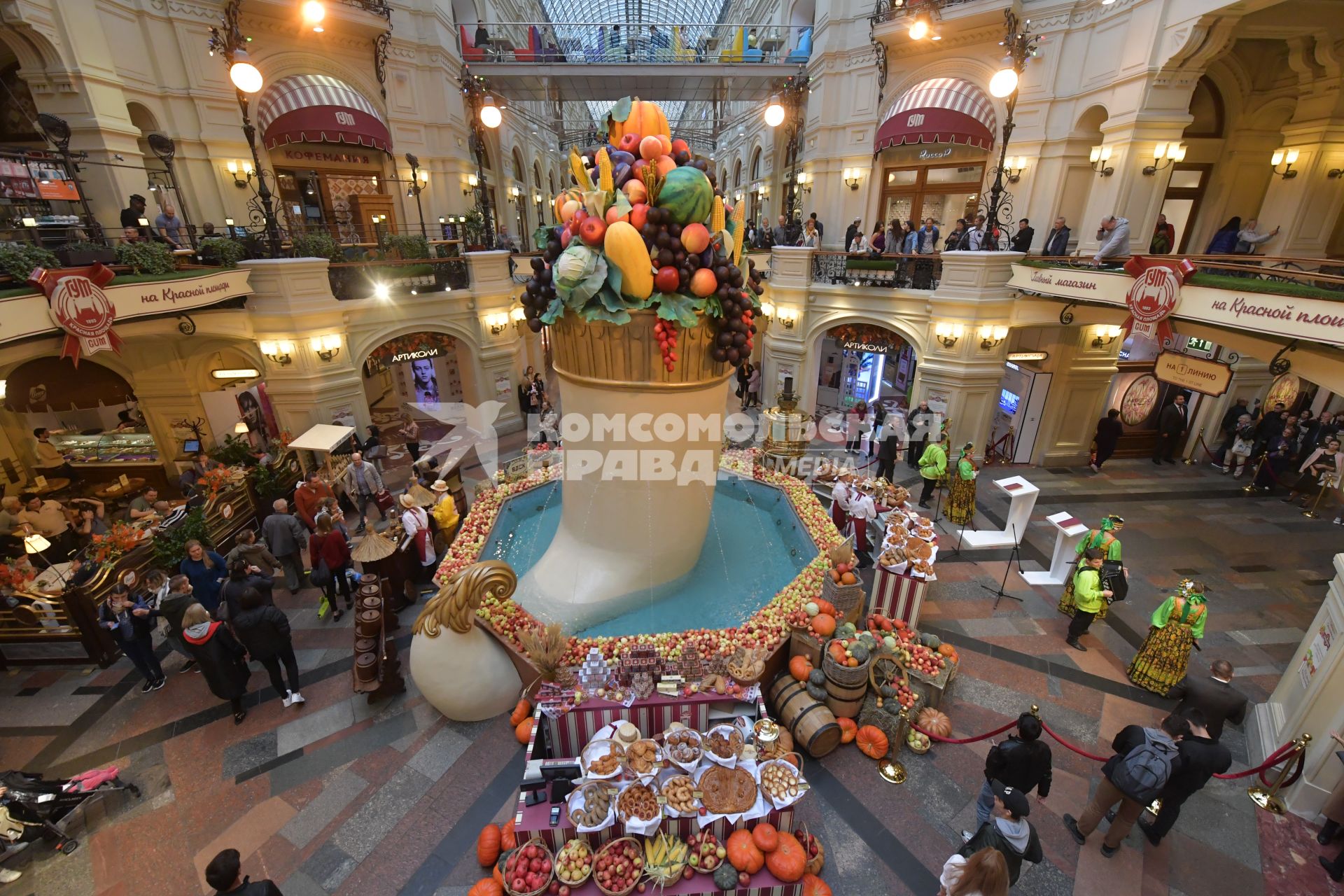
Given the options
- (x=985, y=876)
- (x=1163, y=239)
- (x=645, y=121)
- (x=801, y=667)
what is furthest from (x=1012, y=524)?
(x=645, y=121)

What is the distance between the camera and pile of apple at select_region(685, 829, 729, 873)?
146 inches

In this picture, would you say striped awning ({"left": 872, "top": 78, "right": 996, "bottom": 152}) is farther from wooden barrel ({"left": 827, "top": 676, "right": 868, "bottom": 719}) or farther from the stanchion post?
wooden barrel ({"left": 827, "top": 676, "right": 868, "bottom": 719})

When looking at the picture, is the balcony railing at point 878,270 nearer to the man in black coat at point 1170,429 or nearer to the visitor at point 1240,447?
the man in black coat at point 1170,429

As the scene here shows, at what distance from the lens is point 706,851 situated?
3748mm

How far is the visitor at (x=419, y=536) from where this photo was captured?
7113 millimetres

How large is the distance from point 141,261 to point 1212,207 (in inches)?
731

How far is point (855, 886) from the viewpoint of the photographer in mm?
3922

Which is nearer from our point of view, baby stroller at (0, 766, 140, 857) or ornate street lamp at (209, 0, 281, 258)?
baby stroller at (0, 766, 140, 857)

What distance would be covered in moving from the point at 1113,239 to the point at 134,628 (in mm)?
14212

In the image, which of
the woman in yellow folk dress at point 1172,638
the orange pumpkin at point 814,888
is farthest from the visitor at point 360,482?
the woman in yellow folk dress at point 1172,638

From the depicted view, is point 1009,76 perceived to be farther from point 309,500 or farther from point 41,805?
point 41,805

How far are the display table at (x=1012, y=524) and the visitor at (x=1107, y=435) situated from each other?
4.79 m

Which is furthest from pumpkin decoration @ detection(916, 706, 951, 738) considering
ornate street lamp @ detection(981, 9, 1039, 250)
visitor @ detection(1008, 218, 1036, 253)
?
visitor @ detection(1008, 218, 1036, 253)

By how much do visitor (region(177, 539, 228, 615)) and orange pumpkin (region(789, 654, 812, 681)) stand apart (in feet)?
20.3
